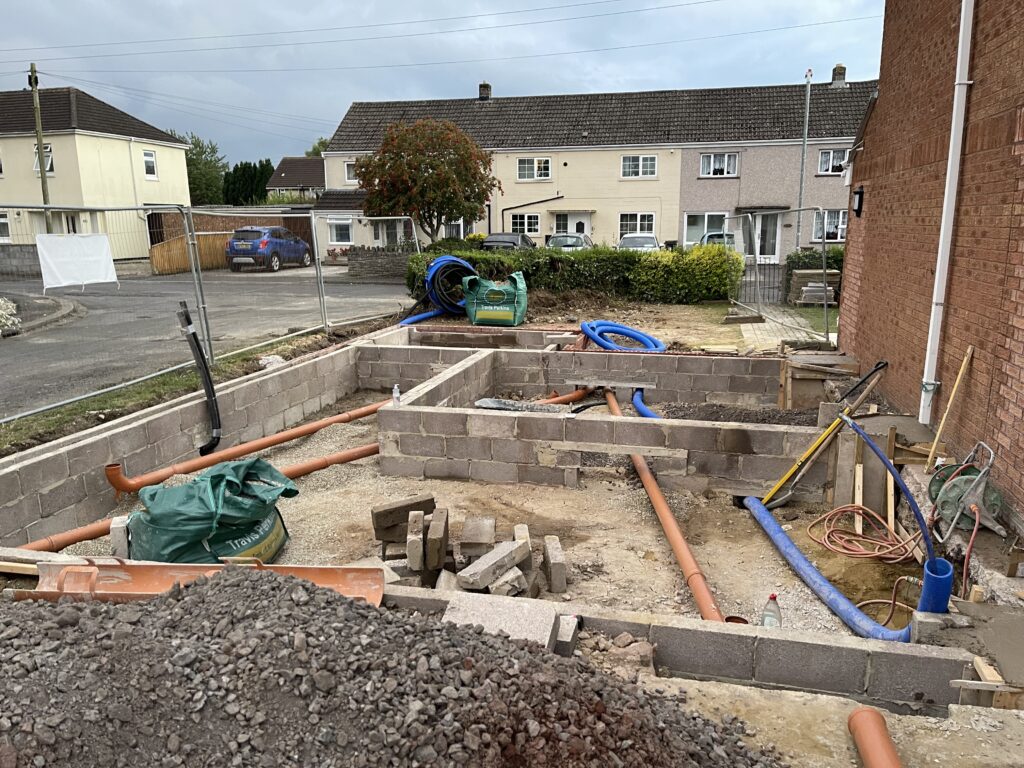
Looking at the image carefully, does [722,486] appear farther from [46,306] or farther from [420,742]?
[46,306]

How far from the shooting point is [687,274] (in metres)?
19.5

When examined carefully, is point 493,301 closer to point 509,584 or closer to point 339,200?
point 509,584

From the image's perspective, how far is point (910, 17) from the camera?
798cm

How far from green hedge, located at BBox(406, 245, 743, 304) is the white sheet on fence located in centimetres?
1144

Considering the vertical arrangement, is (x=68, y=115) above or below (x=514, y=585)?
above

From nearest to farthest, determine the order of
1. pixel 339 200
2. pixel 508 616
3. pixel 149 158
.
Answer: pixel 508 616 < pixel 339 200 < pixel 149 158

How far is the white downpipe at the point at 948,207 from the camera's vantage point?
597cm

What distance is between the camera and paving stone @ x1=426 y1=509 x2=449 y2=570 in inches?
192

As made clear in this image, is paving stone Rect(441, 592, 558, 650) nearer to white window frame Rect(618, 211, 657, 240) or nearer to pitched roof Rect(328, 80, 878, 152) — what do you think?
white window frame Rect(618, 211, 657, 240)

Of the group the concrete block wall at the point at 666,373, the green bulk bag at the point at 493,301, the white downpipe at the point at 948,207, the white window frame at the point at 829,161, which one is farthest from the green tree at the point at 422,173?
the white downpipe at the point at 948,207

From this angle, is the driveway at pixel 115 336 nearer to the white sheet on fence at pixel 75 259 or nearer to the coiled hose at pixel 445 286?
the white sheet on fence at pixel 75 259

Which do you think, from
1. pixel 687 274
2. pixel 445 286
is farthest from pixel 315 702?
pixel 687 274

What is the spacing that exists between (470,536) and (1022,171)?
4433 mm

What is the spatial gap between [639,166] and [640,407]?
80.7 ft
